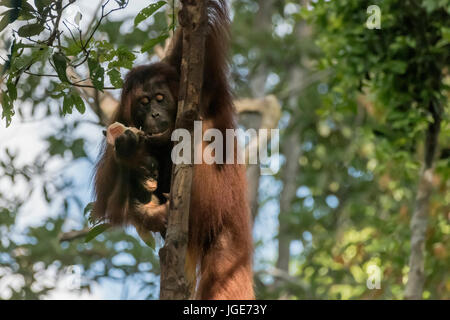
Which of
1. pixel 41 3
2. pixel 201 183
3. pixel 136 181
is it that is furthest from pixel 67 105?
pixel 201 183

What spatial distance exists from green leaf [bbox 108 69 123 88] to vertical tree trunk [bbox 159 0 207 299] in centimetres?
46

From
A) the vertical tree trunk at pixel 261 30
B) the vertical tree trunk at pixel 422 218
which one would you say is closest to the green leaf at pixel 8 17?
the vertical tree trunk at pixel 422 218

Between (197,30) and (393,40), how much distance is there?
8.70ft

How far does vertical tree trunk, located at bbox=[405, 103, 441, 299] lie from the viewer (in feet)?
18.0

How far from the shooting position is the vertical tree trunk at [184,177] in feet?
10.4

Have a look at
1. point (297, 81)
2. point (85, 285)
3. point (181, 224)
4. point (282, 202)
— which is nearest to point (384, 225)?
point (85, 285)

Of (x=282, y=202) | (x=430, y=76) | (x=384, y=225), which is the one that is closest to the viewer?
(x=430, y=76)

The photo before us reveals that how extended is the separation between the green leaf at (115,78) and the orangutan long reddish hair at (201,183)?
834mm

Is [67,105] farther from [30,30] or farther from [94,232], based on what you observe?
[94,232]

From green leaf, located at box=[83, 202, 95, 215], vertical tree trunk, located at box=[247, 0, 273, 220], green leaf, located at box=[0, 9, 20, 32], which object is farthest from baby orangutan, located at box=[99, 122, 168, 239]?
vertical tree trunk, located at box=[247, 0, 273, 220]

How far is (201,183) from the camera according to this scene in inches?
180

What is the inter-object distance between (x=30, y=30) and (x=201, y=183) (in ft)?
5.54
